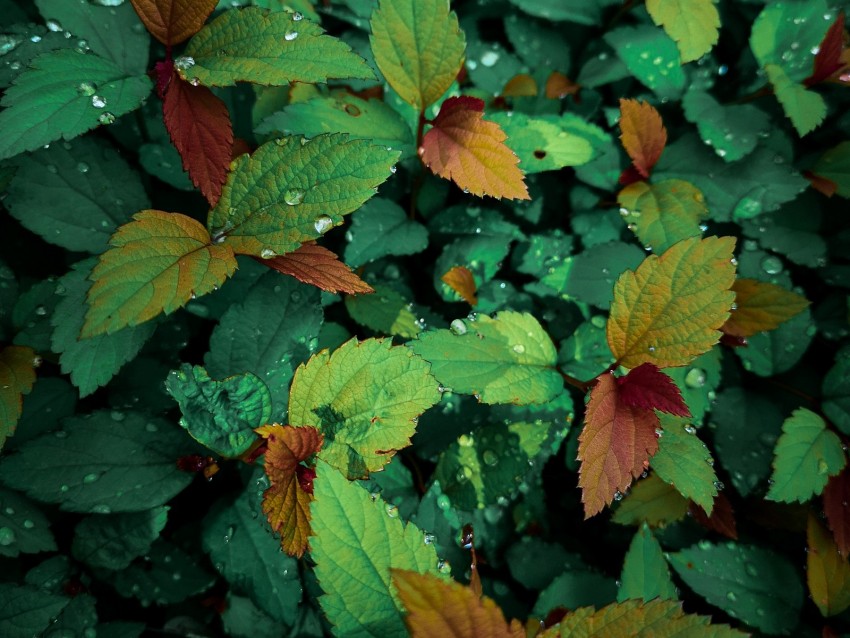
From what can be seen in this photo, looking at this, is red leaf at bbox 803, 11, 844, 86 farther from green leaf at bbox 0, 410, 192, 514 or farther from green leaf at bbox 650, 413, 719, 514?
green leaf at bbox 0, 410, 192, 514

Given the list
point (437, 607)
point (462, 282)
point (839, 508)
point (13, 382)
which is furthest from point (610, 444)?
point (13, 382)

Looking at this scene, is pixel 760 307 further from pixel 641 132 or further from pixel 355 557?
pixel 355 557

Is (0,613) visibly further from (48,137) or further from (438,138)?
(438,138)

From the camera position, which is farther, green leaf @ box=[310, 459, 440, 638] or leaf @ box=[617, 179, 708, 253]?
leaf @ box=[617, 179, 708, 253]

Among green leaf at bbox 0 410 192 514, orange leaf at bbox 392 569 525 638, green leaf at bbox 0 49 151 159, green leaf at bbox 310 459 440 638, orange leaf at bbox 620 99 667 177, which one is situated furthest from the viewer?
orange leaf at bbox 620 99 667 177

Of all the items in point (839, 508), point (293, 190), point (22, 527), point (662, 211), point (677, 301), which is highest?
point (293, 190)

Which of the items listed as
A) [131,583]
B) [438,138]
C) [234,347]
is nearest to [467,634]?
[234,347]

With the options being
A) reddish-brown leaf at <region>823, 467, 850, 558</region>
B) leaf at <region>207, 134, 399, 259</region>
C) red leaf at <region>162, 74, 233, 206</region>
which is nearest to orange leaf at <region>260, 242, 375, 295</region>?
leaf at <region>207, 134, 399, 259</region>
